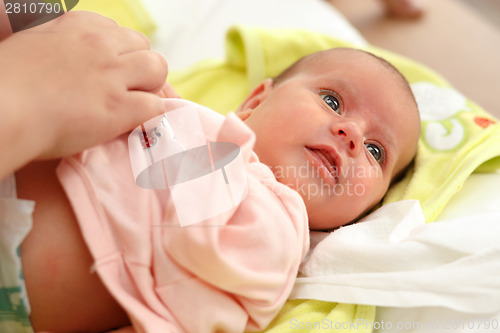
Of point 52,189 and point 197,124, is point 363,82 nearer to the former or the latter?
point 197,124

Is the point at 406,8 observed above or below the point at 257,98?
below

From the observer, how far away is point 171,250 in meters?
0.62

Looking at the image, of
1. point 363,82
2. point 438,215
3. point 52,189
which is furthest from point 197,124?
point 438,215

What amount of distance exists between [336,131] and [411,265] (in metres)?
0.23

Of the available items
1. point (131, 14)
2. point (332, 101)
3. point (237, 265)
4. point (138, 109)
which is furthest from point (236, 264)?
point (131, 14)

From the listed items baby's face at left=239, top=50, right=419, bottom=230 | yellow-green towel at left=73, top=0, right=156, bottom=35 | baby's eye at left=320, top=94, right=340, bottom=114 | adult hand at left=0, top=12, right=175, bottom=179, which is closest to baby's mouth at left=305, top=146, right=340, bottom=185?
baby's face at left=239, top=50, right=419, bottom=230

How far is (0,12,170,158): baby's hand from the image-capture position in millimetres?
531

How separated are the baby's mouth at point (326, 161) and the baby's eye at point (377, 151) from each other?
12 centimetres

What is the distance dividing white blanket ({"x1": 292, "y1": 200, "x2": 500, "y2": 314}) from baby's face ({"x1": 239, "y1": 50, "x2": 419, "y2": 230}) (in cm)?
7

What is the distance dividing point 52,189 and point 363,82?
542 millimetres

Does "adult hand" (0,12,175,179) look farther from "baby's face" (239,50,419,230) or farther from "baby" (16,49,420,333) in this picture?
"baby's face" (239,50,419,230)

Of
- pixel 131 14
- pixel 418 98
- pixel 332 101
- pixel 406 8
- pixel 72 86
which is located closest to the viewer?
pixel 72 86

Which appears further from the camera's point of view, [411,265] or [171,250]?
[411,265]

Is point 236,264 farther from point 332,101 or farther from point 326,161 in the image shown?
point 332,101
